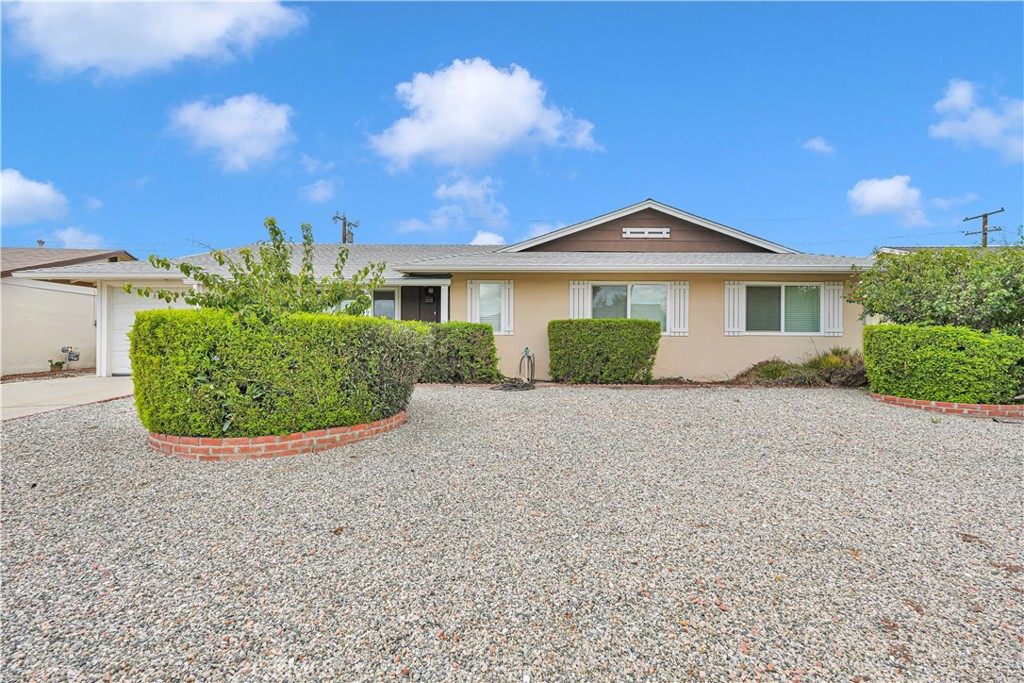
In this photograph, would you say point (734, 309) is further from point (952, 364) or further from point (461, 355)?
point (461, 355)

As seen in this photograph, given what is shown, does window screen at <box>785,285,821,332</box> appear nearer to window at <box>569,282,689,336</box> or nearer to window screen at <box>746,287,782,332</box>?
window screen at <box>746,287,782,332</box>

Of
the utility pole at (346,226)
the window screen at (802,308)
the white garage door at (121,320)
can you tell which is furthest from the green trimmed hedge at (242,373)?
the utility pole at (346,226)

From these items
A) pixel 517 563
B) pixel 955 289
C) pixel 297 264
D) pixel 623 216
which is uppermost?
pixel 623 216

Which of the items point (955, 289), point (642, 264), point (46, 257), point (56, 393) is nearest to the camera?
point (955, 289)

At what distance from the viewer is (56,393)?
884cm

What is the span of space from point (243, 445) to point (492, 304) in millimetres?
7080

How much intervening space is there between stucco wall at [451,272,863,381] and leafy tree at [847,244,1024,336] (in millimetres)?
2067

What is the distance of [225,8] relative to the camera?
772 centimetres

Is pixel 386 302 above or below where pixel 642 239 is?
below

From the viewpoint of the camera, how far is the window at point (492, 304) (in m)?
10.8

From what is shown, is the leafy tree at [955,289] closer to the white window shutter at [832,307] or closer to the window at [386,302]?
the white window shutter at [832,307]

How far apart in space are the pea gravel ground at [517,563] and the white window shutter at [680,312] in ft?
19.5

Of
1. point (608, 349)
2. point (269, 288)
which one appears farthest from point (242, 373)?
point (608, 349)

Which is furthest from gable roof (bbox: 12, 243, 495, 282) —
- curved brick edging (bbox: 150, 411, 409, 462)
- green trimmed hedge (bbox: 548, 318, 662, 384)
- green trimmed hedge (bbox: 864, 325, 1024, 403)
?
green trimmed hedge (bbox: 864, 325, 1024, 403)
